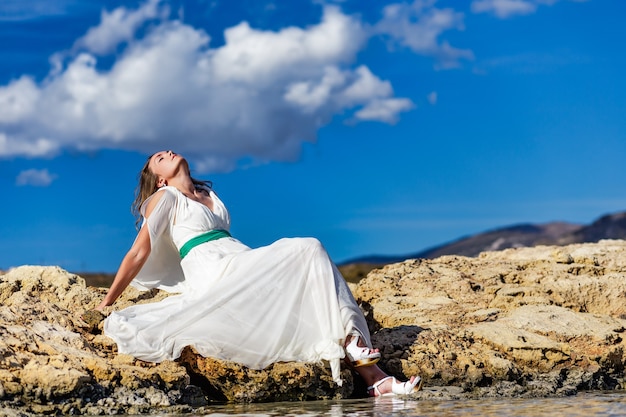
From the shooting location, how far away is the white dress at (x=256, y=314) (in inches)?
316

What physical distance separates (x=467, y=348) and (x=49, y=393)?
12.6 ft

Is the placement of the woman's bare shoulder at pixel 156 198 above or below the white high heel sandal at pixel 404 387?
above

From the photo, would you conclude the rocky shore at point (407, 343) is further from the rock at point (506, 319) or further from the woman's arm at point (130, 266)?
the woman's arm at point (130, 266)

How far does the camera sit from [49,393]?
7.23 meters

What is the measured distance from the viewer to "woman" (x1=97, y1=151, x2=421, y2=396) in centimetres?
805

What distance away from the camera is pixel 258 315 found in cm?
818

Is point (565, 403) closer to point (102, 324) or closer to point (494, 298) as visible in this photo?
point (494, 298)

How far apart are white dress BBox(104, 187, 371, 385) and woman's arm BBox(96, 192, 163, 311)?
320mm

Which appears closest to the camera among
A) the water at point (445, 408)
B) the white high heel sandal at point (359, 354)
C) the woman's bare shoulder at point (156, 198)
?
the water at point (445, 408)

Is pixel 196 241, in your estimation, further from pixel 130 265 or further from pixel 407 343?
pixel 407 343

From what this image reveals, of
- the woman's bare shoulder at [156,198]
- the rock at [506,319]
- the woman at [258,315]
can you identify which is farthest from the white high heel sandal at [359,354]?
the woman's bare shoulder at [156,198]

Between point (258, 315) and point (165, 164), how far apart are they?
2.19 meters

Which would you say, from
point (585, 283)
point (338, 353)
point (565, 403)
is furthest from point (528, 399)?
point (585, 283)

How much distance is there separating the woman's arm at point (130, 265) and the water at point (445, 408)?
5.55 ft
